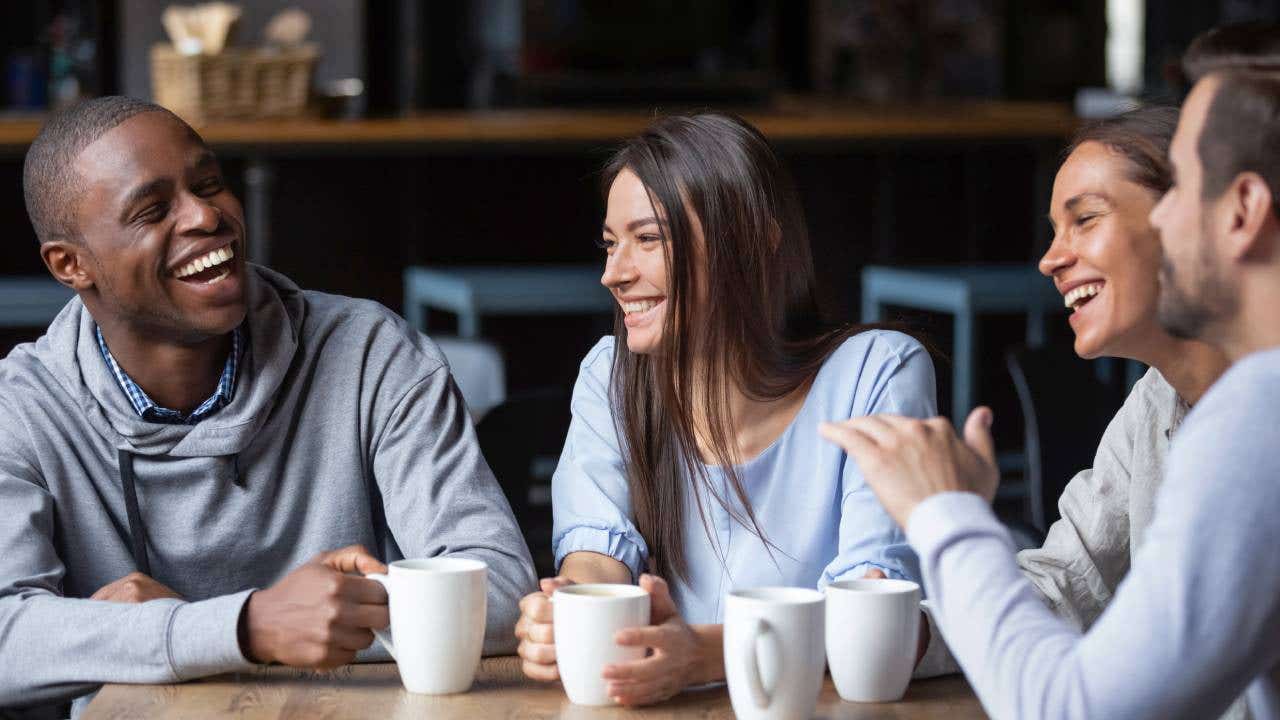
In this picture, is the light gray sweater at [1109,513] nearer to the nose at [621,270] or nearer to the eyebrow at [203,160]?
the nose at [621,270]

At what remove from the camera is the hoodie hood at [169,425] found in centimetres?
163

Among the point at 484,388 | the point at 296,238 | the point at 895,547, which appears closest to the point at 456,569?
the point at 895,547

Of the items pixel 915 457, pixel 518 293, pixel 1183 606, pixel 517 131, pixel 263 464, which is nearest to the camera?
pixel 1183 606

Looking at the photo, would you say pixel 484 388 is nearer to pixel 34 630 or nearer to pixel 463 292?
pixel 34 630

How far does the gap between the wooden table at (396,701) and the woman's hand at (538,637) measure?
0.05 feet

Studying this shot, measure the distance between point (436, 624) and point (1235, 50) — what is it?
74cm

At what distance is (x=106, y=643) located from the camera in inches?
52.7

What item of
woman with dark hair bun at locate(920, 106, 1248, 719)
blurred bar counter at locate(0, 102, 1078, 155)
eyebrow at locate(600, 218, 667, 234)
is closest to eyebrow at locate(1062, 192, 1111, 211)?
woman with dark hair bun at locate(920, 106, 1248, 719)

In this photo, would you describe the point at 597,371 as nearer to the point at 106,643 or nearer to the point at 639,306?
the point at 639,306

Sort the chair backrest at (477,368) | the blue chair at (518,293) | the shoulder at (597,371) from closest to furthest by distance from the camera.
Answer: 1. the shoulder at (597,371)
2. the chair backrest at (477,368)
3. the blue chair at (518,293)

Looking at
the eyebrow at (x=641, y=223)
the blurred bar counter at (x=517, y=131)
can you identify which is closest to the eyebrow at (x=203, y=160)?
the eyebrow at (x=641, y=223)

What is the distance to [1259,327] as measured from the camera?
104 cm

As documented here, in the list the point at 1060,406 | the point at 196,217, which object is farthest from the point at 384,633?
the point at 1060,406

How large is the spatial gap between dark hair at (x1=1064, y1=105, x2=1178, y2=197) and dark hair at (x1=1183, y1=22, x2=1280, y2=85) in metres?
0.30
